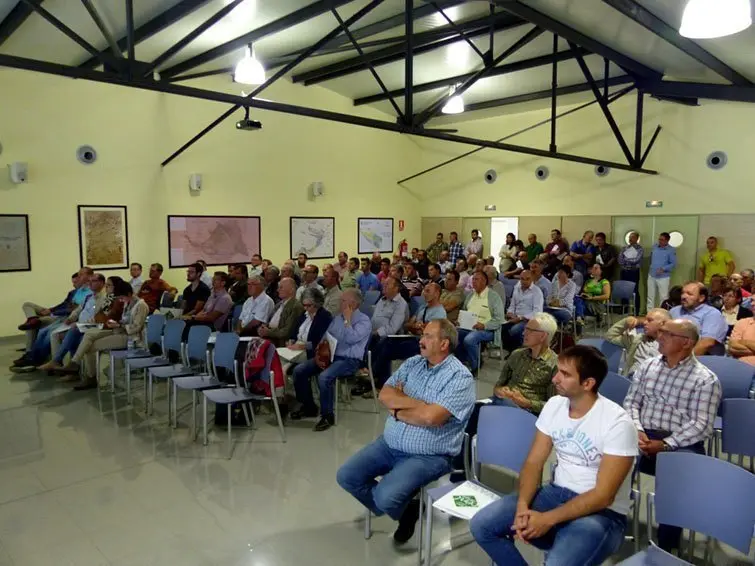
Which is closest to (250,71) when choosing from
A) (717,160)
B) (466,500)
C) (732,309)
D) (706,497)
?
(466,500)

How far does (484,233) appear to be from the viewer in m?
11.7

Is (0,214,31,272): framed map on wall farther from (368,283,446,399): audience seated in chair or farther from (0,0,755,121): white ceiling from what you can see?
(368,283,446,399): audience seated in chair

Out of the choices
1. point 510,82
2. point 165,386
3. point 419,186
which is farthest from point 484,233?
point 165,386

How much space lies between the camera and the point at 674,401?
106 inches

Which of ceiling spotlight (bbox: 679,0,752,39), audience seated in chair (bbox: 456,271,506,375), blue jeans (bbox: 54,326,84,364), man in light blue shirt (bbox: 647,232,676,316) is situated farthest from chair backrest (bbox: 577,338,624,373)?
man in light blue shirt (bbox: 647,232,676,316)

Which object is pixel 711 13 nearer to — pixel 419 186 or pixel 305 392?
pixel 305 392

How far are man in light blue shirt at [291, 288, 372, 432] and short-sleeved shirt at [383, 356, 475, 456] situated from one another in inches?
66.7

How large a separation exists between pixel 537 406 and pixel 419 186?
33.1 ft

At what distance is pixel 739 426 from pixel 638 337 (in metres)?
1.07

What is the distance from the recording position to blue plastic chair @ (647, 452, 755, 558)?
1.82 m

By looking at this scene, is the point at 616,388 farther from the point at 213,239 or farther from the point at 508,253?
the point at 213,239

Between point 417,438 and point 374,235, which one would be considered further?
point 374,235

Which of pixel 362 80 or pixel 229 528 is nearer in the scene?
pixel 229 528

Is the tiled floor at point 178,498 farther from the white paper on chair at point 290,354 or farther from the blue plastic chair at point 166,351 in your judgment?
the white paper on chair at point 290,354
